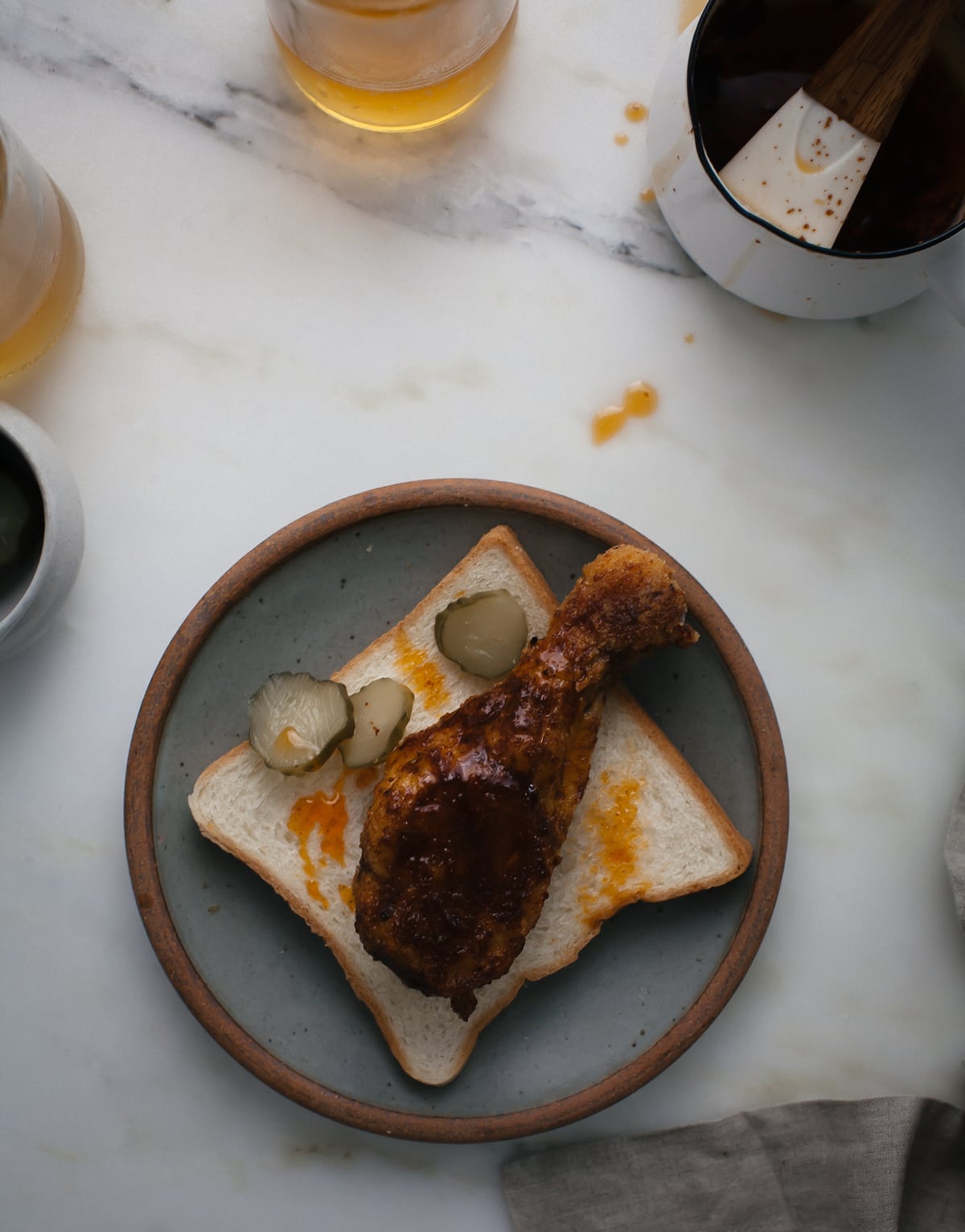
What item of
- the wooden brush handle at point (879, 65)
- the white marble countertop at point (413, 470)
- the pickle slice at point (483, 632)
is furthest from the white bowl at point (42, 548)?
the wooden brush handle at point (879, 65)

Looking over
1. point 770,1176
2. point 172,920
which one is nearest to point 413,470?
point 172,920

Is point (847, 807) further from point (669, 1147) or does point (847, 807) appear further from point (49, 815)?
point (49, 815)

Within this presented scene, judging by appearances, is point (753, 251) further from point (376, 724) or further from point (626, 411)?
point (376, 724)

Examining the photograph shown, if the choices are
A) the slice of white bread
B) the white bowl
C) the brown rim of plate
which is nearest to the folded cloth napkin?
the brown rim of plate

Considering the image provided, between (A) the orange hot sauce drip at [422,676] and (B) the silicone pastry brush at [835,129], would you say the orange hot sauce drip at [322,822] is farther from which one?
(B) the silicone pastry brush at [835,129]

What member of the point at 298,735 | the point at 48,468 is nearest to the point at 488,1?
the point at 48,468

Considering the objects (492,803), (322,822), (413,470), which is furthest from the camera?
(413,470)

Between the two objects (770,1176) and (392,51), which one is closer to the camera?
(392,51)
